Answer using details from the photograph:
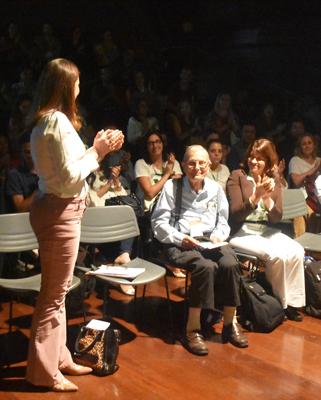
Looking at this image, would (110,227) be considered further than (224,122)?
No

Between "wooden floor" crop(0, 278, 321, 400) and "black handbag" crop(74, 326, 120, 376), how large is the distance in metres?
0.06

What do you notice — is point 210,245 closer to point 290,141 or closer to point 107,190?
point 107,190

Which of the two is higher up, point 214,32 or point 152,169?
point 214,32

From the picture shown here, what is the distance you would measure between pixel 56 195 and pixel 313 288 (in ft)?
7.58

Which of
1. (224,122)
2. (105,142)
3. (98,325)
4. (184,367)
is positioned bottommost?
(184,367)

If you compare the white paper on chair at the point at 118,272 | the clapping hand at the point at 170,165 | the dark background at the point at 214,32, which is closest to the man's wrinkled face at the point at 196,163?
the white paper on chair at the point at 118,272

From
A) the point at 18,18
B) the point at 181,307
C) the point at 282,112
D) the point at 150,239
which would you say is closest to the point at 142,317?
the point at 181,307

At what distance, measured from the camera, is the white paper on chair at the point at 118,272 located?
320cm

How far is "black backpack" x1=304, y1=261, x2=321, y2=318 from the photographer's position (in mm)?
3938

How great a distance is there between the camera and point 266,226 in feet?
13.5

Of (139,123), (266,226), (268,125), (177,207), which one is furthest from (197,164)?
(268,125)

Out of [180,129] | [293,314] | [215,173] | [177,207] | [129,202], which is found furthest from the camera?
[180,129]

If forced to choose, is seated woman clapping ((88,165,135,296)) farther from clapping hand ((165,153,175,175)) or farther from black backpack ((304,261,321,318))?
black backpack ((304,261,321,318))

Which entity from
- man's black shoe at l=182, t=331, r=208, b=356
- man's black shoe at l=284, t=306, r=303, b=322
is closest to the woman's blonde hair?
man's black shoe at l=182, t=331, r=208, b=356
